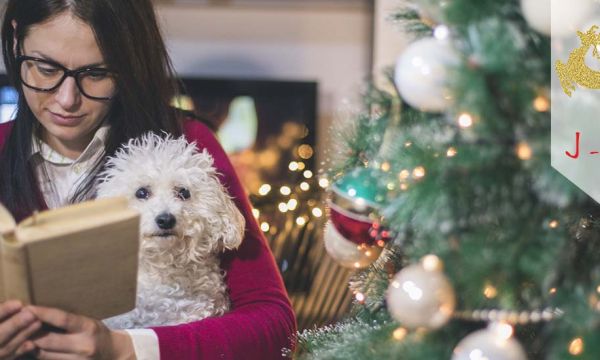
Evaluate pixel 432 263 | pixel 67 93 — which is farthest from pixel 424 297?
pixel 67 93

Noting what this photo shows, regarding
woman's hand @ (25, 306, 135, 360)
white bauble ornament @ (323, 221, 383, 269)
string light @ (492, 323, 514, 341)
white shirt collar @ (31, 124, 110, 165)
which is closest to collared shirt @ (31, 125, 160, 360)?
white shirt collar @ (31, 124, 110, 165)

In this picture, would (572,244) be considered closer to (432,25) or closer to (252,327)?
(432,25)

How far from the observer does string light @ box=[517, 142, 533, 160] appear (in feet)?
2.38

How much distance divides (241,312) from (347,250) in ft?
1.10

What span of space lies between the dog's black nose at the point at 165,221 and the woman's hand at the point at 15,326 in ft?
0.80

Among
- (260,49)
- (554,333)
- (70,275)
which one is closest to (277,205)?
(70,275)

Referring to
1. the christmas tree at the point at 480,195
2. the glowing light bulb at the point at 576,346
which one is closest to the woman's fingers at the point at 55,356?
the christmas tree at the point at 480,195

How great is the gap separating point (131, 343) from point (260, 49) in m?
3.09

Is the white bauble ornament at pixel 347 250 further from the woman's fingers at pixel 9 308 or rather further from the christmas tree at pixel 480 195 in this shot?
the woman's fingers at pixel 9 308

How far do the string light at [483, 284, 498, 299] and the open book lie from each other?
1.36ft

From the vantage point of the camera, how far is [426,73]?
0.76 metres

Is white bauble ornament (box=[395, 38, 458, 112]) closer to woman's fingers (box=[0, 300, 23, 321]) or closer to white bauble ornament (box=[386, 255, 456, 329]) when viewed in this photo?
white bauble ornament (box=[386, 255, 456, 329])

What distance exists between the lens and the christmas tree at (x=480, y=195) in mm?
722

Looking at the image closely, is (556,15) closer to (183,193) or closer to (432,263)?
(432,263)
